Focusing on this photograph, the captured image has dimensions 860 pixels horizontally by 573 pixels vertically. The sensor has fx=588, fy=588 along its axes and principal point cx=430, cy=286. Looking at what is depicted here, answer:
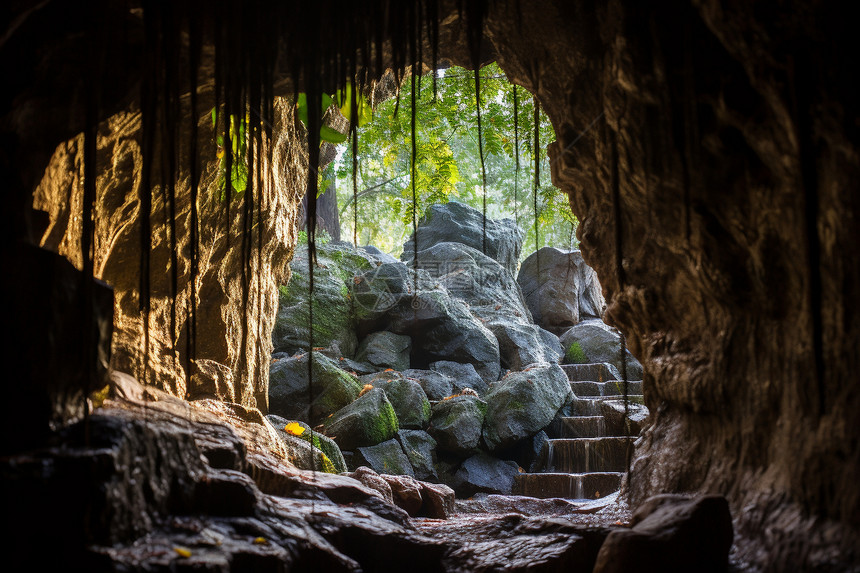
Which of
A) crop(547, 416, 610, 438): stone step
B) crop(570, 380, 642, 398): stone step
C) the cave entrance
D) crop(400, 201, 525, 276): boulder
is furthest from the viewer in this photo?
crop(400, 201, 525, 276): boulder

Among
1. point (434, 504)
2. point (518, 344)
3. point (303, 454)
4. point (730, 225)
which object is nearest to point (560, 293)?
point (518, 344)

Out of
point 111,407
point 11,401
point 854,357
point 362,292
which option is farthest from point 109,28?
point 362,292

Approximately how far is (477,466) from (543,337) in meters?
7.13

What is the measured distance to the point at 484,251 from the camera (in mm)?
3773

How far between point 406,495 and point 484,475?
4045 millimetres

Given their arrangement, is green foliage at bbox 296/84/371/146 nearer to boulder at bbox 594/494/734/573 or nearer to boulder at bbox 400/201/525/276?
boulder at bbox 594/494/734/573

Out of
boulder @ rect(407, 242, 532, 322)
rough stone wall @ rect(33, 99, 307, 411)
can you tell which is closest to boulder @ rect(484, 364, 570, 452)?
rough stone wall @ rect(33, 99, 307, 411)

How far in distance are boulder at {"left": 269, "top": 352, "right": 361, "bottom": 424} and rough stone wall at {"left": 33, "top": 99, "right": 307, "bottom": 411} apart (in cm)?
208

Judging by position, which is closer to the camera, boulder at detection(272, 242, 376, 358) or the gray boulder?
the gray boulder

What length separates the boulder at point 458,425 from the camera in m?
10.1

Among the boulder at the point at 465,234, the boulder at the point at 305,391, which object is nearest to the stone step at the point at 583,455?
the boulder at the point at 305,391

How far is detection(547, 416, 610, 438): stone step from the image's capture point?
429 inches

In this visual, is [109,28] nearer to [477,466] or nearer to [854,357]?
[854,357]

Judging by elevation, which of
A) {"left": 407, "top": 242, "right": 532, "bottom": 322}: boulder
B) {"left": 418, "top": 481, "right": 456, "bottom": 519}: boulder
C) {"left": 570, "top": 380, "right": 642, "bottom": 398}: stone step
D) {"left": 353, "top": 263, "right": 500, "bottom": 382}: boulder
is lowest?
{"left": 418, "top": 481, "right": 456, "bottom": 519}: boulder
